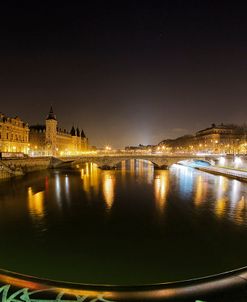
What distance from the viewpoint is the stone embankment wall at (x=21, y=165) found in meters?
59.0

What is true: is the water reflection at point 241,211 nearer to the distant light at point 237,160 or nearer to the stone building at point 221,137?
the distant light at point 237,160

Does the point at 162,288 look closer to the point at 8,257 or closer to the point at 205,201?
the point at 8,257

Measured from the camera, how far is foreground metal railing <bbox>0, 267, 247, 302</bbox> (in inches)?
443

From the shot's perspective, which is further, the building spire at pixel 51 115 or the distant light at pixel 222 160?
the building spire at pixel 51 115

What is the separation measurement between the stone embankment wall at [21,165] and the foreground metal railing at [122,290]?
164 ft

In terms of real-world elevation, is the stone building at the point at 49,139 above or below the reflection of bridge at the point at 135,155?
above

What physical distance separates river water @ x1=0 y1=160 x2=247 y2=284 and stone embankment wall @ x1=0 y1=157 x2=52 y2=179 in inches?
1021

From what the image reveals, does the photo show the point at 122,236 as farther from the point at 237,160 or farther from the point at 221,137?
the point at 221,137

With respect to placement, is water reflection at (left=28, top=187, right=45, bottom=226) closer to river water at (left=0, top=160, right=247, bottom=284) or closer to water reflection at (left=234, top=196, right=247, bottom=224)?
river water at (left=0, top=160, right=247, bottom=284)

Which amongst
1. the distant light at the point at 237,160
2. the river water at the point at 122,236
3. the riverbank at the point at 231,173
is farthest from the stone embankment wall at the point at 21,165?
the distant light at the point at 237,160

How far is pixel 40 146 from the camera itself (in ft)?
445

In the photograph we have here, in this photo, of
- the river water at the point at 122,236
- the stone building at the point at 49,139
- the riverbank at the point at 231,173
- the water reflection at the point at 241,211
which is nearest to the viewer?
the river water at the point at 122,236

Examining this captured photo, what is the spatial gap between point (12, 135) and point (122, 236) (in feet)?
277

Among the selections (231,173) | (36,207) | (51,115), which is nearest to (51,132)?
(51,115)
